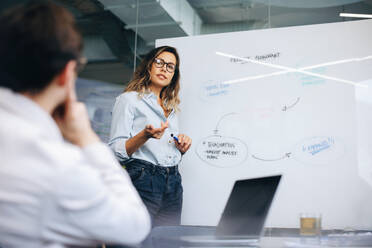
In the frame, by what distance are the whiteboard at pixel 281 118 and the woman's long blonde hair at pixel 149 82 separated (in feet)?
0.97

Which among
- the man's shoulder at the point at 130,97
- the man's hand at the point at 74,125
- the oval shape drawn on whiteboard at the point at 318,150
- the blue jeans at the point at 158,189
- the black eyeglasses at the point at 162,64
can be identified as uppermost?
the black eyeglasses at the point at 162,64

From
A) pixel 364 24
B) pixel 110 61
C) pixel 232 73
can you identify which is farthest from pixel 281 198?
pixel 110 61

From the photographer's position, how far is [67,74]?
2.53 ft

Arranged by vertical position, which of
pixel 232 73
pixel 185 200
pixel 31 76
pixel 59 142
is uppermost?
pixel 232 73

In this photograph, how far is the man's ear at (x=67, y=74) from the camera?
0.76 meters

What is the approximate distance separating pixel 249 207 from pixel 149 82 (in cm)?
161

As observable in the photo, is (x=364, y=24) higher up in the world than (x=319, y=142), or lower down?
higher up

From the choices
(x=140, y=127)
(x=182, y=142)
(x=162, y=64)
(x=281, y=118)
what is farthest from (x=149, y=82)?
(x=281, y=118)

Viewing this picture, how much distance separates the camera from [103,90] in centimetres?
475

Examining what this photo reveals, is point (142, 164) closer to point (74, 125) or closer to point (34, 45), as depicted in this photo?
point (74, 125)

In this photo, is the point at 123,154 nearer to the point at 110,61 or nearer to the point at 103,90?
the point at 110,61

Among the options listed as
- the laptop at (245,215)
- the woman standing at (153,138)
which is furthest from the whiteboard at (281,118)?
the laptop at (245,215)

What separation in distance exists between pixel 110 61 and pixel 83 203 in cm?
366

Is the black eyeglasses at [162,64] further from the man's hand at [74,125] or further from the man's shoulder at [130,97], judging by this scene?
the man's hand at [74,125]
